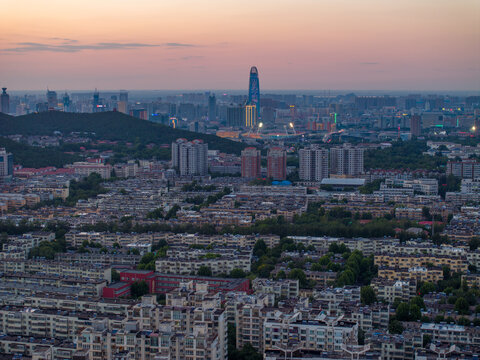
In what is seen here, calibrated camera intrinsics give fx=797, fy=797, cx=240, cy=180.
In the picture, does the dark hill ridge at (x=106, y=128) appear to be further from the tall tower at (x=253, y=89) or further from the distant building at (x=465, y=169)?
the tall tower at (x=253, y=89)

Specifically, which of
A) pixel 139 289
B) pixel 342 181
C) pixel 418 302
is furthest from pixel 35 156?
pixel 418 302

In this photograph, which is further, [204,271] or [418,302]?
[204,271]

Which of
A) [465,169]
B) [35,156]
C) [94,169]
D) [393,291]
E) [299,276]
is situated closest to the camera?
[393,291]

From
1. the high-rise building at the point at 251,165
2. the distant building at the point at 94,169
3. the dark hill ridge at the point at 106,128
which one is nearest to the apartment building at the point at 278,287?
the high-rise building at the point at 251,165

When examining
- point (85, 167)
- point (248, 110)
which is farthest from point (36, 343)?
point (248, 110)

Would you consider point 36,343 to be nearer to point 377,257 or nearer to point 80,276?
point 80,276

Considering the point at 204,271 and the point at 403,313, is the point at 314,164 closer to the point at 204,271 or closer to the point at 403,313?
the point at 204,271
